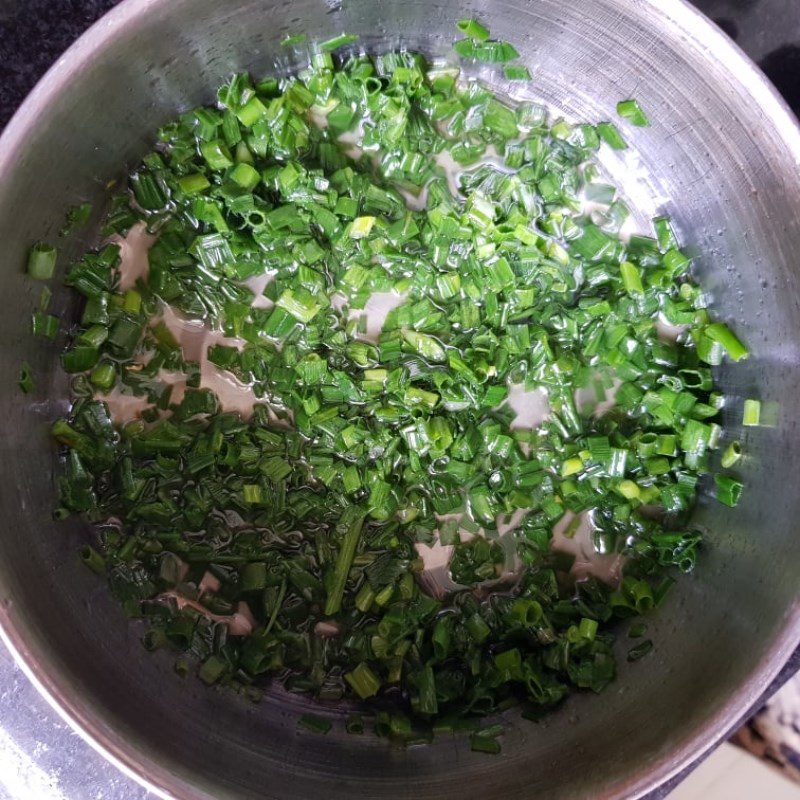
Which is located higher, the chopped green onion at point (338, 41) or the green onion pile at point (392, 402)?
the chopped green onion at point (338, 41)

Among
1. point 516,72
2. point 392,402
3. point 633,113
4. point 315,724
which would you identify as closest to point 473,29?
point 516,72

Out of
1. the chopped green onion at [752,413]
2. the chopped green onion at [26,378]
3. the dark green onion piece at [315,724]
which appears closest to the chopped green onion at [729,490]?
the chopped green onion at [752,413]

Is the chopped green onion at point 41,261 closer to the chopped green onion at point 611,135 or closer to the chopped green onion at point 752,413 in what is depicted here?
the chopped green onion at point 611,135

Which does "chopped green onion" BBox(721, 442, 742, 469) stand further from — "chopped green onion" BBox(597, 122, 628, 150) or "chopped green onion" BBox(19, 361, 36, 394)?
"chopped green onion" BBox(19, 361, 36, 394)

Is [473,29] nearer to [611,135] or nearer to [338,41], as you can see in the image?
[338,41]

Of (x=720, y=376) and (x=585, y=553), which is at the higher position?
(x=720, y=376)

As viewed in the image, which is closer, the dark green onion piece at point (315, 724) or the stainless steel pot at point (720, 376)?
the stainless steel pot at point (720, 376)

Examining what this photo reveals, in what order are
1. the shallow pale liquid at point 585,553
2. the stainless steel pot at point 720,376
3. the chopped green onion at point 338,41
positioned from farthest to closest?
the shallow pale liquid at point 585,553, the chopped green onion at point 338,41, the stainless steel pot at point 720,376

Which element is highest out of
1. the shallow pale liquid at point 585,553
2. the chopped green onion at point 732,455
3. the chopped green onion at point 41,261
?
the chopped green onion at point 41,261
